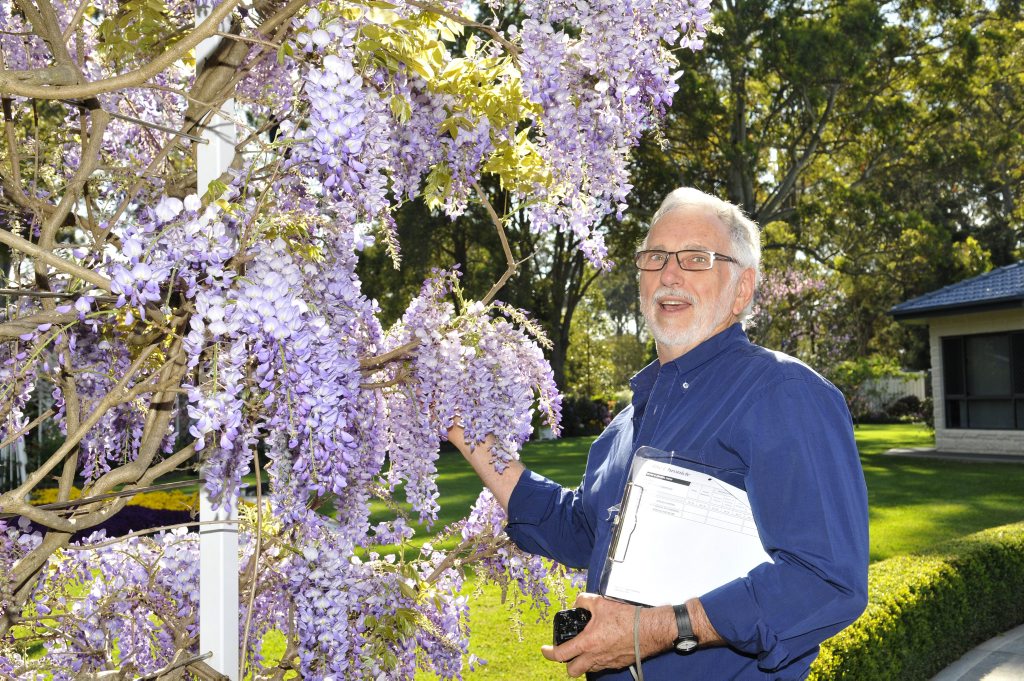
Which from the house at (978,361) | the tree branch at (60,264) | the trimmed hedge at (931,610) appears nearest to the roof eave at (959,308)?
the house at (978,361)

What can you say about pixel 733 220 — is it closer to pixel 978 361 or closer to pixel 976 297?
pixel 976 297

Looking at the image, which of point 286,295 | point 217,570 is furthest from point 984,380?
point 286,295

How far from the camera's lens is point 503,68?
212 centimetres

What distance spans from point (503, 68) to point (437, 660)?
1.72 metres

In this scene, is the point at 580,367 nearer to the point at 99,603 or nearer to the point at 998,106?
the point at 998,106

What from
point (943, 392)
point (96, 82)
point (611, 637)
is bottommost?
point (943, 392)

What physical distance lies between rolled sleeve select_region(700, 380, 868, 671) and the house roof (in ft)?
49.8

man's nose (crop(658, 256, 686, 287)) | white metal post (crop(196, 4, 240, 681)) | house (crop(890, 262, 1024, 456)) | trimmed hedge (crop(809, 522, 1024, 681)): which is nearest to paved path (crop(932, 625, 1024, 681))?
trimmed hedge (crop(809, 522, 1024, 681))

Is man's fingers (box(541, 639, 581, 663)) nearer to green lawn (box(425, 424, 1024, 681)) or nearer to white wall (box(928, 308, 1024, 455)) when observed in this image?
green lawn (box(425, 424, 1024, 681))

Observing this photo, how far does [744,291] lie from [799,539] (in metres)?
0.74

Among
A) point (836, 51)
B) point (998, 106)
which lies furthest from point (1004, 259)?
point (836, 51)

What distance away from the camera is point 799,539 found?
5.73 ft

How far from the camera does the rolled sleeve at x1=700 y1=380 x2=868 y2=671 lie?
1.75 metres

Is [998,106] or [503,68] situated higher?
[998,106]
